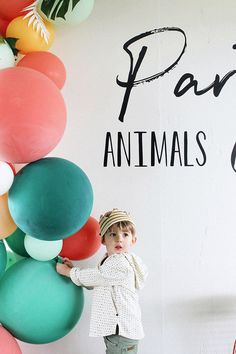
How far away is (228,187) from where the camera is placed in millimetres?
2234

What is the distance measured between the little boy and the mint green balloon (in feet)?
2.75

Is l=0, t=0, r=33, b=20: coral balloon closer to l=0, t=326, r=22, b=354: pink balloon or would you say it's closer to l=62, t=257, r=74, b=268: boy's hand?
l=62, t=257, r=74, b=268: boy's hand

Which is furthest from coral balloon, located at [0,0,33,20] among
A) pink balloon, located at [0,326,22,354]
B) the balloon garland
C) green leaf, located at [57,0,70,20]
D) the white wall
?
pink balloon, located at [0,326,22,354]

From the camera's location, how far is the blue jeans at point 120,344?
184cm

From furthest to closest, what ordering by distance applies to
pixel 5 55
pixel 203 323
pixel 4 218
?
pixel 203 323
pixel 5 55
pixel 4 218

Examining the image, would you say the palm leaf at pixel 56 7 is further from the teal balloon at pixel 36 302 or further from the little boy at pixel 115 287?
the teal balloon at pixel 36 302

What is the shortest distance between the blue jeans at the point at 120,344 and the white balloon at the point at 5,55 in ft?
3.73

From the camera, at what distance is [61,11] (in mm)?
1878

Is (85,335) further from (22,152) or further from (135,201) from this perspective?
(22,152)

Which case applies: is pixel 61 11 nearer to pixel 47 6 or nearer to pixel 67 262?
pixel 47 6

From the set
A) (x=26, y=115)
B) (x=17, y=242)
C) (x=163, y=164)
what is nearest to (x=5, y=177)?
(x=26, y=115)

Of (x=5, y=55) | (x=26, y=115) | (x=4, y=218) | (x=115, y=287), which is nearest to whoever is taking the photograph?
(x=26, y=115)

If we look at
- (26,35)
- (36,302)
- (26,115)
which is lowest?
(36,302)

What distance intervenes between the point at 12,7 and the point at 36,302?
1.15 meters
